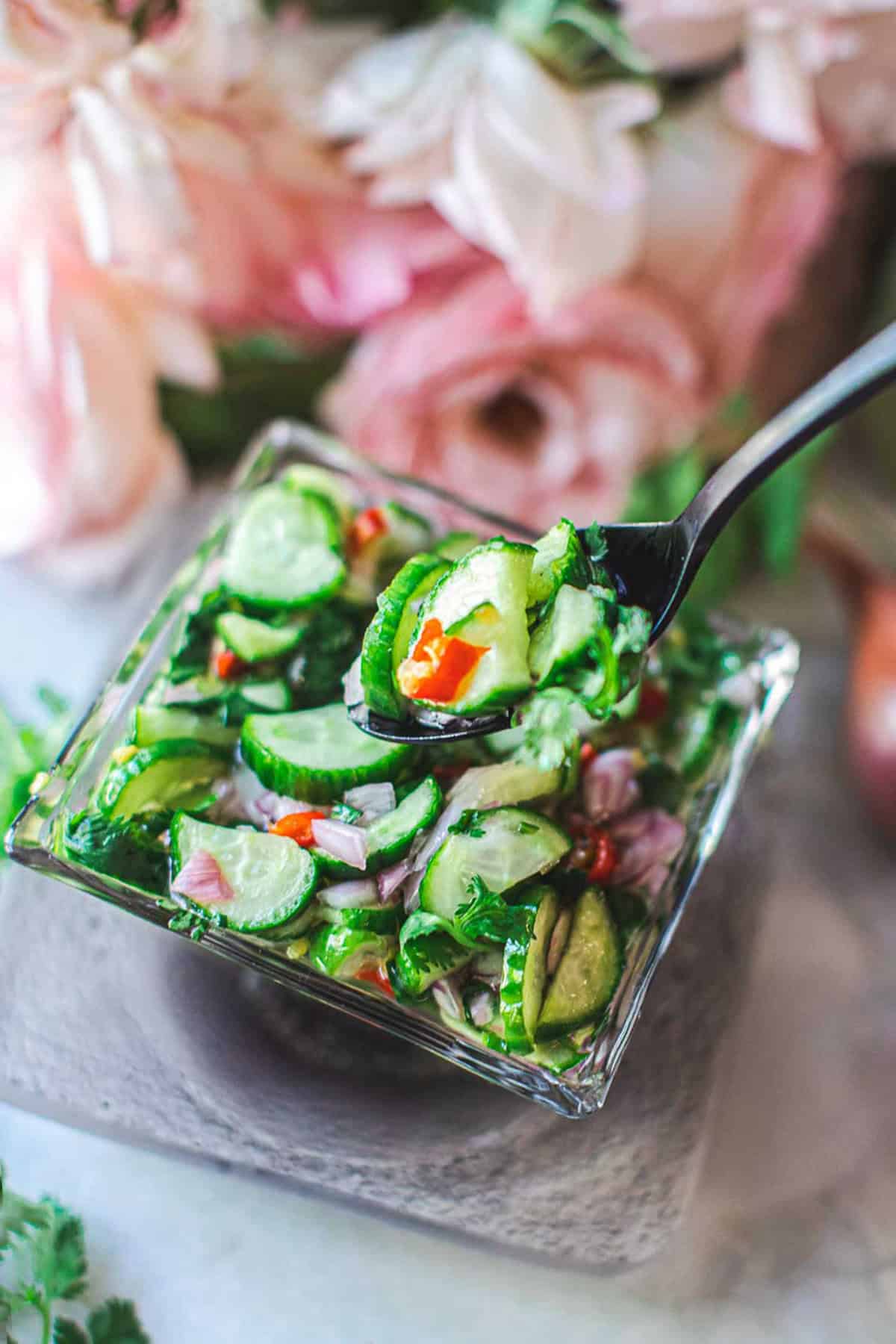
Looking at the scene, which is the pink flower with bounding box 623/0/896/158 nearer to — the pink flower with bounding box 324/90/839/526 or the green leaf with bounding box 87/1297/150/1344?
the pink flower with bounding box 324/90/839/526

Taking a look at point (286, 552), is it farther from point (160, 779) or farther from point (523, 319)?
point (523, 319)

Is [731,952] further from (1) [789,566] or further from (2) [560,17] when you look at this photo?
(2) [560,17]

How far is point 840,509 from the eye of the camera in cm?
175

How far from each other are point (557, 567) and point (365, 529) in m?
0.32

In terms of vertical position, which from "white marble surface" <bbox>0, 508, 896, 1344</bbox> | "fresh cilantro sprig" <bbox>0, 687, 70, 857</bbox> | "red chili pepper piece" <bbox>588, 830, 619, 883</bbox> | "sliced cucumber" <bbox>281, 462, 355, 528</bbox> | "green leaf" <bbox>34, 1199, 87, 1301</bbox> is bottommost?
"white marble surface" <bbox>0, 508, 896, 1344</bbox>

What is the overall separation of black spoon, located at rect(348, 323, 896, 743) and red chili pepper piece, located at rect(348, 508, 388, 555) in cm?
23

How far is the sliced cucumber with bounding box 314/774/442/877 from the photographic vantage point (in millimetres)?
982

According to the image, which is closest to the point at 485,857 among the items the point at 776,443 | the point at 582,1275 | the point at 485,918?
the point at 485,918

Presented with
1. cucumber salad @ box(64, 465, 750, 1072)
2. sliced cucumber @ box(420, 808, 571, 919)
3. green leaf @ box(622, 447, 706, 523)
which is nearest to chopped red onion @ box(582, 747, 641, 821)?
cucumber salad @ box(64, 465, 750, 1072)

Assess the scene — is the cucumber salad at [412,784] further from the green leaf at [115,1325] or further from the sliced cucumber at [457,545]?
the green leaf at [115,1325]

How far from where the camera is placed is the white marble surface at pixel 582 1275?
1.21m

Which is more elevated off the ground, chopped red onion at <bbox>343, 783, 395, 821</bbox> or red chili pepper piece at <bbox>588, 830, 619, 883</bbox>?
chopped red onion at <bbox>343, 783, 395, 821</bbox>

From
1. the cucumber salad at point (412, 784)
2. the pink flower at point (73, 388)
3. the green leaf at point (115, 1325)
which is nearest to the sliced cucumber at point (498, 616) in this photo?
the cucumber salad at point (412, 784)

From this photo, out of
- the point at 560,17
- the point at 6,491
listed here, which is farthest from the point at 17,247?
the point at 560,17
